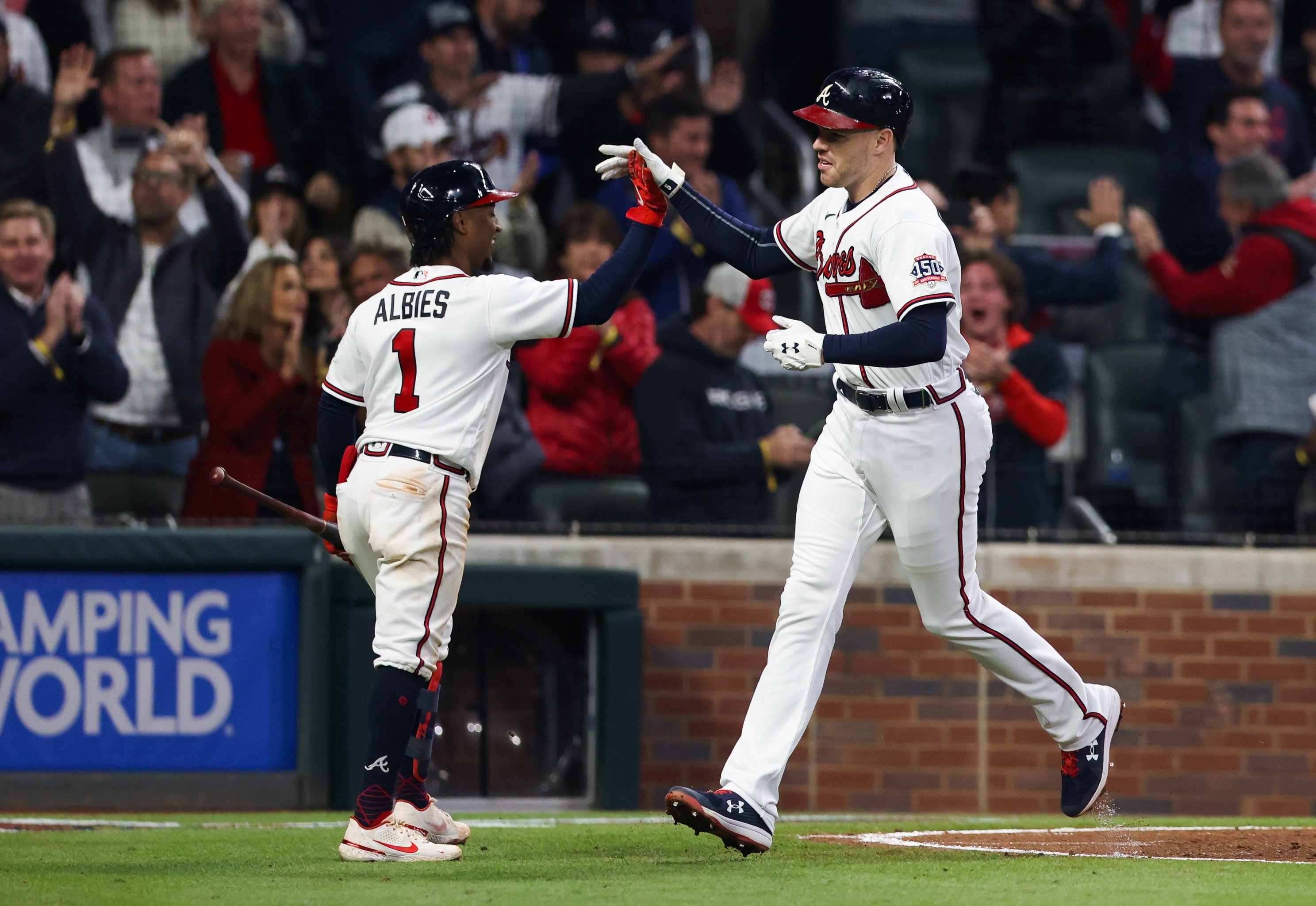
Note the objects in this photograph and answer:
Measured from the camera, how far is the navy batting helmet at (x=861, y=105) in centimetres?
438

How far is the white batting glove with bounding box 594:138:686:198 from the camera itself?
4.57 metres

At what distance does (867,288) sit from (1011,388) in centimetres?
285

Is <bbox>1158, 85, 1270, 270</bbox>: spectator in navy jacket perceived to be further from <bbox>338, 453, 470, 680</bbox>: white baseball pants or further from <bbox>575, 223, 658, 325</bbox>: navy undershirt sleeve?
<bbox>338, 453, 470, 680</bbox>: white baseball pants

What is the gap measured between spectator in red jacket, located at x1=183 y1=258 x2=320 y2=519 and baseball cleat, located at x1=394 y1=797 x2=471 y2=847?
7.87ft

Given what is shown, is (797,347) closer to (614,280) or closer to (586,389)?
(614,280)

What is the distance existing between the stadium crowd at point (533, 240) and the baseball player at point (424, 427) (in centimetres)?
244

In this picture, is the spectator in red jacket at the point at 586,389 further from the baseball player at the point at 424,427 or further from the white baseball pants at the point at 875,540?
the white baseball pants at the point at 875,540

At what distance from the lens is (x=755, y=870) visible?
4016 millimetres

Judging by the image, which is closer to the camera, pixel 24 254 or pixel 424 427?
pixel 424 427

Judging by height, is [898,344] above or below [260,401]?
above

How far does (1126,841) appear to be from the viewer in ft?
16.0

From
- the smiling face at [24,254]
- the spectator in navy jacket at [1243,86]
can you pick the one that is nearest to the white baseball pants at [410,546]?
the smiling face at [24,254]

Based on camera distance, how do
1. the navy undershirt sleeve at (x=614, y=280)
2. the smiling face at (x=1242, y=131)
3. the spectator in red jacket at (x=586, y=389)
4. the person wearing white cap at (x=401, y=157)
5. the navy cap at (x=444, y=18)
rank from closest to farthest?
the navy undershirt sleeve at (x=614, y=280), the spectator in red jacket at (x=586, y=389), the person wearing white cap at (x=401, y=157), the navy cap at (x=444, y=18), the smiling face at (x=1242, y=131)

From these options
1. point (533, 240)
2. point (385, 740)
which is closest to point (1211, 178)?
point (533, 240)
